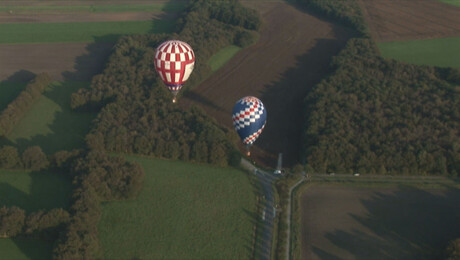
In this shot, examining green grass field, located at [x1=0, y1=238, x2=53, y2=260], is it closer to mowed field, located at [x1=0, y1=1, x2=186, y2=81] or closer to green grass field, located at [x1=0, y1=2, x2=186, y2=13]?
mowed field, located at [x1=0, y1=1, x2=186, y2=81]

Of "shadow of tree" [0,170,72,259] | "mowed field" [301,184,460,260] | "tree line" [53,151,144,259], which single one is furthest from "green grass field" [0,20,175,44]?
"mowed field" [301,184,460,260]

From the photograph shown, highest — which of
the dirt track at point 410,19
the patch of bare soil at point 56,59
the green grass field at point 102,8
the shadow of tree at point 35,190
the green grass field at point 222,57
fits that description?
the dirt track at point 410,19

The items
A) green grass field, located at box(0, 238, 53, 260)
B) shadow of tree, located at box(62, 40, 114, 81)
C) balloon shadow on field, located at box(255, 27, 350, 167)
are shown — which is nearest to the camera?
green grass field, located at box(0, 238, 53, 260)

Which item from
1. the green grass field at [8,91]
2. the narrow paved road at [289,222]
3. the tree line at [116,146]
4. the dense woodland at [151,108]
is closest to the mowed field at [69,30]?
the green grass field at [8,91]

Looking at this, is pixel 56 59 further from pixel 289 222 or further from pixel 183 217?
pixel 289 222

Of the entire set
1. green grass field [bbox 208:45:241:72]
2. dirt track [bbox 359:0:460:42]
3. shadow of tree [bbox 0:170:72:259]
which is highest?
dirt track [bbox 359:0:460:42]

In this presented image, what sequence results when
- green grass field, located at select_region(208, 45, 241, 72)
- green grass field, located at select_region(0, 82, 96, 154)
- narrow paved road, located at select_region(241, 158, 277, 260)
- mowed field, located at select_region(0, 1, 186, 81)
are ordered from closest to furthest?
narrow paved road, located at select_region(241, 158, 277, 260)
green grass field, located at select_region(0, 82, 96, 154)
mowed field, located at select_region(0, 1, 186, 81)
green grass field, located at select_region(208, 45, 241, 72)

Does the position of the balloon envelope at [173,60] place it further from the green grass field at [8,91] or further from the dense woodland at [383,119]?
the green grass field at [8,91]
